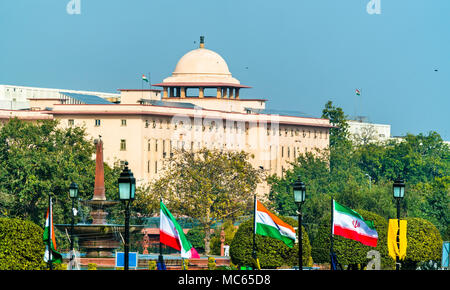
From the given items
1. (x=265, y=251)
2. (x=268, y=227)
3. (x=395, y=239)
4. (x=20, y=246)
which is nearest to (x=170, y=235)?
(x=268, y=227)

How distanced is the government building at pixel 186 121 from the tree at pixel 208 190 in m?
11.8

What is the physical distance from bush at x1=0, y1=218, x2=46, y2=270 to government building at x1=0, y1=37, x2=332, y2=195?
187 ft

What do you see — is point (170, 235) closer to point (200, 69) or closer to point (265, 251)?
point (265, 251)

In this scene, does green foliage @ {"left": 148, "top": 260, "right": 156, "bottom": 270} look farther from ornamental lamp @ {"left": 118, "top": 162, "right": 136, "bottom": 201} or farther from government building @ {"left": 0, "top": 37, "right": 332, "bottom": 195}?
government building @ {"left": 0, "top": 37, "right": 332, "bottom": 195}

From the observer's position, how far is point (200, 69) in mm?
134125

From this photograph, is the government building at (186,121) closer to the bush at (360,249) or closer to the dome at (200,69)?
the dome at (200,69)

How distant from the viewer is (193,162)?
87625 mm

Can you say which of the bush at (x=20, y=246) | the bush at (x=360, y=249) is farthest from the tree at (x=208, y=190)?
the bush at (x=20, y=246)

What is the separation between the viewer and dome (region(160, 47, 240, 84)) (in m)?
133

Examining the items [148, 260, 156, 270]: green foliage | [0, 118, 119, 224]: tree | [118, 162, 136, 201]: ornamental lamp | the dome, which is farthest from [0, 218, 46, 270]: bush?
the dome

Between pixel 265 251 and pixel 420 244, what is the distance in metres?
7.44

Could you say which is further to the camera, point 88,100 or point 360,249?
point 88,100

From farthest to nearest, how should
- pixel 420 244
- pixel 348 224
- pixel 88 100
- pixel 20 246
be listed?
→ pixel 88 100, pixel 420 244, pixel 20 246, pixel 348 224

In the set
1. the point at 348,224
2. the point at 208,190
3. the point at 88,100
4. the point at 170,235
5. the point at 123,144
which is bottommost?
the point at 170,235
